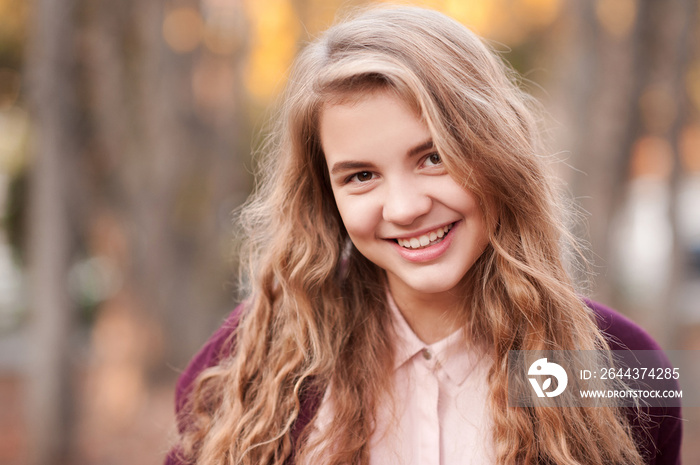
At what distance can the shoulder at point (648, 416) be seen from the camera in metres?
2.07

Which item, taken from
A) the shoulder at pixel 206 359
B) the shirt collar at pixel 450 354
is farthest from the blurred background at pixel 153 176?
the shirt collar at pixel 450 354

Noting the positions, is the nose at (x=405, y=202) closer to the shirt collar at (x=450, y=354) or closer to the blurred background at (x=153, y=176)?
the shirt collar at (x=450, y=354)

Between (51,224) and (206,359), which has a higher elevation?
(51,224)

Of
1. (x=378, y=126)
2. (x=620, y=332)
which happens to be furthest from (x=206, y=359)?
(x=620, y=332)

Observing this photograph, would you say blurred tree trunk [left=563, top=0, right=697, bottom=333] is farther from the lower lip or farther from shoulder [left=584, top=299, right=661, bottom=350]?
the lower lip

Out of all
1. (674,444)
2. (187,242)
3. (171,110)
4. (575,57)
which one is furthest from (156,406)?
(674,444)

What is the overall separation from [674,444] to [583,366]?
43 centimetres

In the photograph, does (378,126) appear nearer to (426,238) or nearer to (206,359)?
(426,238)

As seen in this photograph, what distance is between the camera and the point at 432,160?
6.04ft

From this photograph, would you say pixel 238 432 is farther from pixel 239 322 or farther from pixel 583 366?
pixel 583 366

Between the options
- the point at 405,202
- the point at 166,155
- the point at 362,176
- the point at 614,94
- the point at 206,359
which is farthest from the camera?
the point at 166,155

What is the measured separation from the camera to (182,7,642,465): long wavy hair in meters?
1.85

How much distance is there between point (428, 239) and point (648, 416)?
34.0 inches

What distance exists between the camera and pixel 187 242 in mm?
9727
